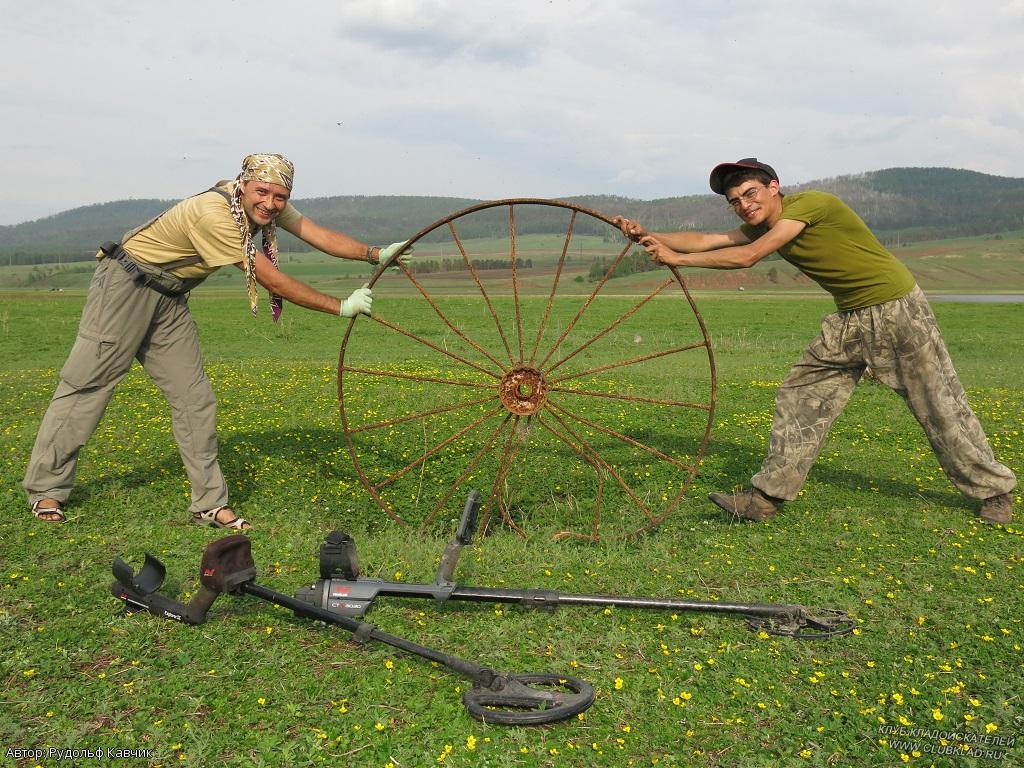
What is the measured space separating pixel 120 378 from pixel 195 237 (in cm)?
125

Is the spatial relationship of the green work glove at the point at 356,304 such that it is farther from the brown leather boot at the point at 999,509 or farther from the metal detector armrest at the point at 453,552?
the brown leather boot at the point at 999,509

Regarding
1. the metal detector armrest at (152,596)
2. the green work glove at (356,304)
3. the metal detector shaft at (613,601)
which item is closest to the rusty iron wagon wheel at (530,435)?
the green work glove at (356,304)

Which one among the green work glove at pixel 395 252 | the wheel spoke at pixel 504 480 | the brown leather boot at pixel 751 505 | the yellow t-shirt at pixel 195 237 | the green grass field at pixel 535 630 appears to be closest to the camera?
the green grass field at pixel 535 630

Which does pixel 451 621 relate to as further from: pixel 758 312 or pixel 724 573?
pixel 758 312

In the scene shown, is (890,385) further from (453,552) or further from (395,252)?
(395,252)

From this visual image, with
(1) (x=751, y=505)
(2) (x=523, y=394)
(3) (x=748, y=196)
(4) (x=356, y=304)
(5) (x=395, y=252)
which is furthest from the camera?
(1) (x=751, y=505)

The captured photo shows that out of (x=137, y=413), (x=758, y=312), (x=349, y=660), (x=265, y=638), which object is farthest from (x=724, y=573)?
(x=758, y=312)

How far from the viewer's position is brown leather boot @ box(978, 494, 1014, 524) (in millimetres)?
5719

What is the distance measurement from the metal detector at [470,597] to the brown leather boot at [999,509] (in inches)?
85.5

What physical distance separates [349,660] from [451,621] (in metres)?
0.67

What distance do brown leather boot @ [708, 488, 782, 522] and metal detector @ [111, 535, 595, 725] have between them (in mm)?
2930

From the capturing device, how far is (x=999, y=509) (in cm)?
573

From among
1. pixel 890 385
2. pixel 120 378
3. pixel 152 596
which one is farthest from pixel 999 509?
pixel 120 378

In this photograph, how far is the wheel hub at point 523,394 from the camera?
552cm
